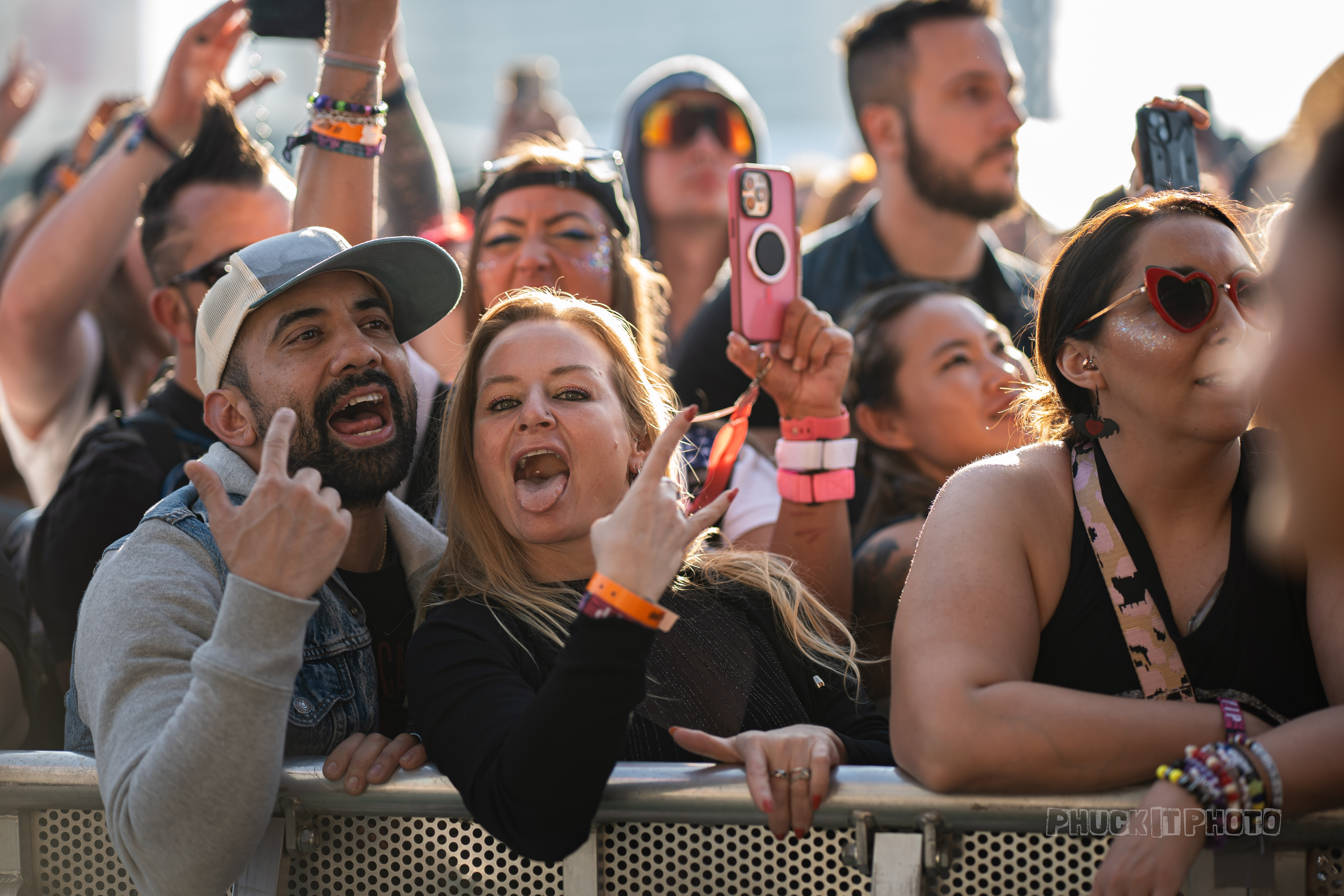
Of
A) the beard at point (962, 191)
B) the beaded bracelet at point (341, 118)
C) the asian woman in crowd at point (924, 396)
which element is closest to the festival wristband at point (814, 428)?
the asian woman in crowd at point (924, 396)

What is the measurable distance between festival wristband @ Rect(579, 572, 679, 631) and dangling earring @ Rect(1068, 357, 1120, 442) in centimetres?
94

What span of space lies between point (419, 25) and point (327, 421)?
7105 cm

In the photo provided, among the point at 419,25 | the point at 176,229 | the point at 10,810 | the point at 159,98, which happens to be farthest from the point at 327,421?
the point at 419,25

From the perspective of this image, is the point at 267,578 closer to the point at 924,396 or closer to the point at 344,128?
the point at 344,128

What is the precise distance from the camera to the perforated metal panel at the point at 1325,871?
1569 millimetres

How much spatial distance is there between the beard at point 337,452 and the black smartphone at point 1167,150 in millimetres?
1873

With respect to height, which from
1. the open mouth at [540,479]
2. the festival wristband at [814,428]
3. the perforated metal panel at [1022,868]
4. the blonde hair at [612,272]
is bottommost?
the perforated metal panel at [1022,868]

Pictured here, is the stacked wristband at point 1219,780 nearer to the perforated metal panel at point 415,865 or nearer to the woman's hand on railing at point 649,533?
the woman's hand on railing at point 649,533

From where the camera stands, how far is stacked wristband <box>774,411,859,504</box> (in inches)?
105

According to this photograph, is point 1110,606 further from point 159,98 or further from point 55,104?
point 55,104

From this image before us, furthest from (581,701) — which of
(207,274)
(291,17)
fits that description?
(291,17)

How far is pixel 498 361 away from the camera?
236 cm

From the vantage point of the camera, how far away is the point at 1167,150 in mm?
2672

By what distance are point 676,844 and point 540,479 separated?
0.87m
